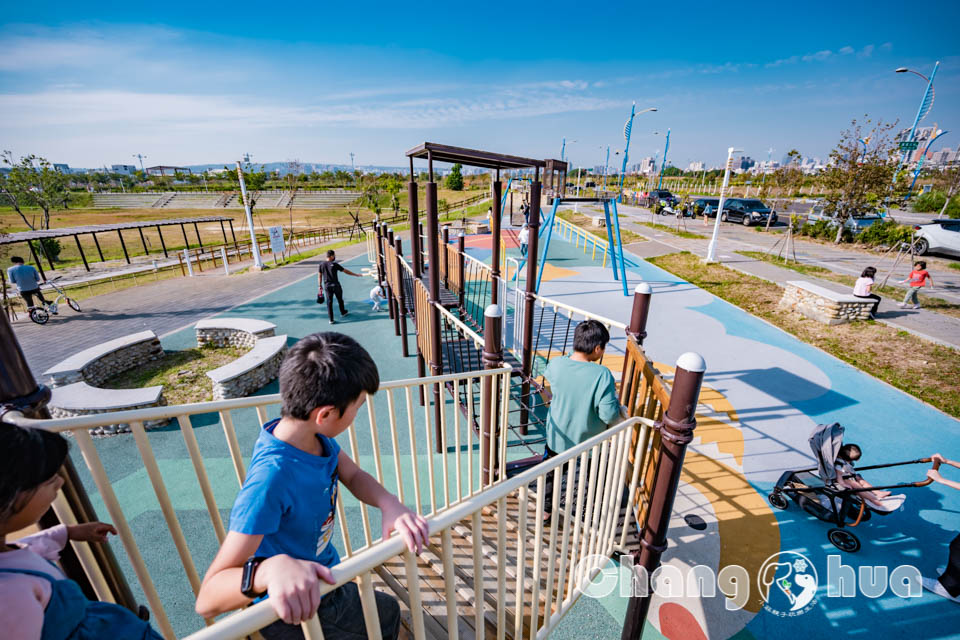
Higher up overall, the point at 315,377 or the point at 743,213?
the point at 315,377

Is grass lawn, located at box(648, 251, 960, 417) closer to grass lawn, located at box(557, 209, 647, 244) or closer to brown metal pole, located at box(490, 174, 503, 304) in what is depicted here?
brown metal pole, located at box(490, 174, 503, 304)

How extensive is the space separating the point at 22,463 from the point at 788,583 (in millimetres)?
4499

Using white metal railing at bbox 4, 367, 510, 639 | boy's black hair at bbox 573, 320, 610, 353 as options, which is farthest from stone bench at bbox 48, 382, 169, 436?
boy's black hair at bbox 573, 320, 610, 353

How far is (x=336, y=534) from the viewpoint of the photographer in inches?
133

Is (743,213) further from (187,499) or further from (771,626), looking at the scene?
(187,499)

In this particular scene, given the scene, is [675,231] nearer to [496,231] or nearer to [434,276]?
[496,231]

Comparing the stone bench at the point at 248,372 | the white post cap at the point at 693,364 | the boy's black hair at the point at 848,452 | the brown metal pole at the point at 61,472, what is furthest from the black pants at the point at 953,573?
the stone bench at the point at 248,372

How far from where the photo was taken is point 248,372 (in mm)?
5414

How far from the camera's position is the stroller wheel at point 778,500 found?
3.71 m

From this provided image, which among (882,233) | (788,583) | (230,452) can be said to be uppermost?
(230,452)

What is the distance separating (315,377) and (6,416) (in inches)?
49.9

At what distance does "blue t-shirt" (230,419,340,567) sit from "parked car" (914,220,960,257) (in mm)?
20598

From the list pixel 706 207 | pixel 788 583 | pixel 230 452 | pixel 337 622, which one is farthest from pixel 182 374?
pixel 706 207

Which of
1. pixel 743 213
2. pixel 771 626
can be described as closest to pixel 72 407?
pixel 771 626
